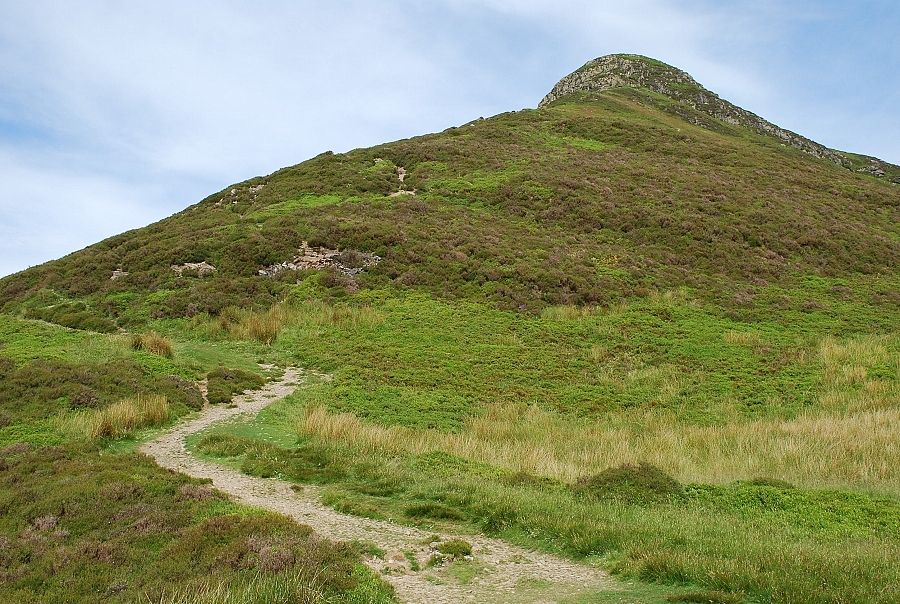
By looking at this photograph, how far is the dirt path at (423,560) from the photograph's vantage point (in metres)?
8.34

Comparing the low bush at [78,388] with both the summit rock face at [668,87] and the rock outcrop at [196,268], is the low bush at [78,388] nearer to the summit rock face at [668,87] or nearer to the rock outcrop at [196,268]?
the rock outcrop at [196,268]

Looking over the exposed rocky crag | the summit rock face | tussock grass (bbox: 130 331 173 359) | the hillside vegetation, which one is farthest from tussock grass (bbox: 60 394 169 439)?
the summit rock face

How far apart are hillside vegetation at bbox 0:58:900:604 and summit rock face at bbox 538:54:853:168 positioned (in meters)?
43.5

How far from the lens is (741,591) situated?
7.57 metres

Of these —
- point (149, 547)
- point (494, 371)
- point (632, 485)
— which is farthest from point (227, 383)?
point (632, 485)

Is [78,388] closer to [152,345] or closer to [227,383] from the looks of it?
[227,383]

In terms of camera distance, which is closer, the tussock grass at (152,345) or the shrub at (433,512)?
the shrub at (433,512)

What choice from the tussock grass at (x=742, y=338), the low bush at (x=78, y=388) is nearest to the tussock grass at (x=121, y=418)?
the low bush at (x=78, y=388)

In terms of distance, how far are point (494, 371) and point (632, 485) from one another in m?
13.1

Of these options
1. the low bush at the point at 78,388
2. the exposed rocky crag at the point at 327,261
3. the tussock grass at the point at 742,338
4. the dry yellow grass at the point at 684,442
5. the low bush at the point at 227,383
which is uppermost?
the exposed rocky crag at the point at 327,261

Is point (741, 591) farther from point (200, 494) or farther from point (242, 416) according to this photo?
point (242, 416)

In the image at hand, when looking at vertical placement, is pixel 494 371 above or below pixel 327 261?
below

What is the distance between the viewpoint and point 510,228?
47.9 meters

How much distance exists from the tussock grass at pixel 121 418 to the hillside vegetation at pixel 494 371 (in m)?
0.11
